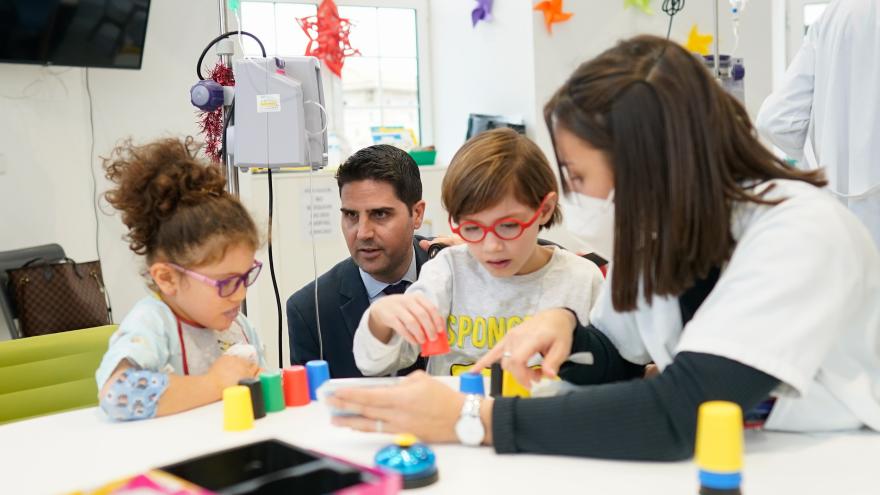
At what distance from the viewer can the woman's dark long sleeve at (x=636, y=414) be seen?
100 cm

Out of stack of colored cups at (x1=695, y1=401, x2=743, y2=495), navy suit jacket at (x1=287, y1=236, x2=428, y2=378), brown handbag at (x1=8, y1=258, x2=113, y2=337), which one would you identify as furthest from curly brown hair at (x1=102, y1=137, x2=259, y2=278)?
brown handbag at (x1=8, y1=258, x2=113, y2=337)

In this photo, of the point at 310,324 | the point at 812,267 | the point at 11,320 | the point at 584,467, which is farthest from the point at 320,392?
the point at 11,320

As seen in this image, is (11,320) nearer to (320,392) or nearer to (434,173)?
(434,173)

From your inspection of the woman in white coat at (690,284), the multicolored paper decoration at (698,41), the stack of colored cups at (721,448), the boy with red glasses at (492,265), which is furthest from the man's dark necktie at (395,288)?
the multicolored paper decoration at (698,41)

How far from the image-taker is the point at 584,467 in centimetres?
102

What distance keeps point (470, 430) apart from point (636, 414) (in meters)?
0.22

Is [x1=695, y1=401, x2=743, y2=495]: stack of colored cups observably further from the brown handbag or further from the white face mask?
the brown handbag

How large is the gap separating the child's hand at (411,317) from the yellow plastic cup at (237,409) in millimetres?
272

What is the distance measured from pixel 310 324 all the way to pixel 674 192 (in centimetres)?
121

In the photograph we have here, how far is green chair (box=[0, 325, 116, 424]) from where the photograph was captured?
1.80m

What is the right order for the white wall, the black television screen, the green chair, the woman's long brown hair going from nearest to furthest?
the woman's long brown hair
the green chair
the black television screen
the white wall

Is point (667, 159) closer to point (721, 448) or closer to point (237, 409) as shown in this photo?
point (721, 448)

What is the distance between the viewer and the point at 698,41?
3.92 metres

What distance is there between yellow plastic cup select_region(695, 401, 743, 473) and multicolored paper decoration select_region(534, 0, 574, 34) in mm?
3009
